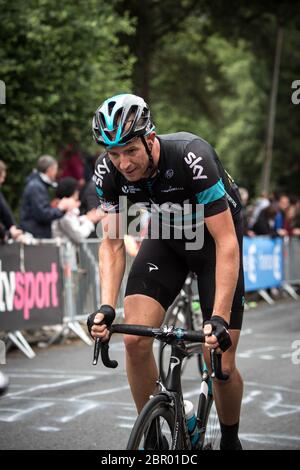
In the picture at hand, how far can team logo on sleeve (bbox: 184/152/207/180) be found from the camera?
4.59m

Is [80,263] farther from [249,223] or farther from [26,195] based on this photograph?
A: [249,223]

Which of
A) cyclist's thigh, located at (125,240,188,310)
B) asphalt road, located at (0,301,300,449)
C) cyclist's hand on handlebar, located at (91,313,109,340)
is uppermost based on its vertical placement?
cyclist's thigh, located at (125,240,188,310)

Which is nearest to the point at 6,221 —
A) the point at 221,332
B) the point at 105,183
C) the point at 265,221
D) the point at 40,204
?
the point at 40,204

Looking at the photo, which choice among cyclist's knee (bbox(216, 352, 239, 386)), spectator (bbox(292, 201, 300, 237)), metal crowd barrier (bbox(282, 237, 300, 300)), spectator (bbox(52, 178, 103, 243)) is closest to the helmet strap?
cyclist's knee (bbox(216, 352, 239, 386))

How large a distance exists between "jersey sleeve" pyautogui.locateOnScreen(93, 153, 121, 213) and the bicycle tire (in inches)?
42.9

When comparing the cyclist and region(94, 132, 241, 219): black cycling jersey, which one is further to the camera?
region(94, 132, 241, 219): black cycling jersey

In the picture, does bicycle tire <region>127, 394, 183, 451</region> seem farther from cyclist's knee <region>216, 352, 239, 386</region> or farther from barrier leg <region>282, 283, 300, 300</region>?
barrier leg <region>282, 283, 300, 300</region>

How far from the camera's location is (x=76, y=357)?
10.7m

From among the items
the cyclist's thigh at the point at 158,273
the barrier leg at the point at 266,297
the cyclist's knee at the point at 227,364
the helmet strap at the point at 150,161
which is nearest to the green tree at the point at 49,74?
the barrier leg at the point at 266,297

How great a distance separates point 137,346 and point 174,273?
1.71 feet

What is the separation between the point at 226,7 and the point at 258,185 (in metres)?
14.2

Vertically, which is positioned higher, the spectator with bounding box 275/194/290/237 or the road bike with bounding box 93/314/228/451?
the spectator with bounding box 275/194/290/237

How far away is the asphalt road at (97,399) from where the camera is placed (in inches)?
254

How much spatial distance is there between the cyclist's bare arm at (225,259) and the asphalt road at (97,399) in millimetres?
2064
